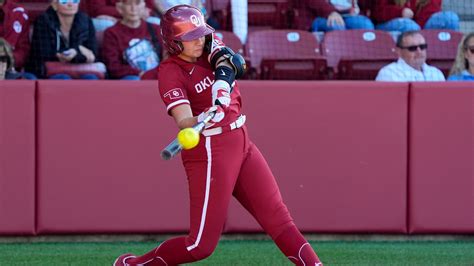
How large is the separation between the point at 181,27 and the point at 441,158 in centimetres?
333

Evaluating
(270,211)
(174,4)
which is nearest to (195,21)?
(270,211)

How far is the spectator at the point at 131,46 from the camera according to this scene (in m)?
8.41

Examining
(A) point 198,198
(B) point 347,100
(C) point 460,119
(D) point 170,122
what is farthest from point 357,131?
(A) point 198,198

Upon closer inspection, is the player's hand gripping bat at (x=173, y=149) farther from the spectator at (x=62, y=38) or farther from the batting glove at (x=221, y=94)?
the spectator at (x=62, y=38)

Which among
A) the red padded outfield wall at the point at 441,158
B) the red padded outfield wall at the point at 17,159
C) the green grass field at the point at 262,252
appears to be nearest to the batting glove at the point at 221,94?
the green grass field at the point at 262,252

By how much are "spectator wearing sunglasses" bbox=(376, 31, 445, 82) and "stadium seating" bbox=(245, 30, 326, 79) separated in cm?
72

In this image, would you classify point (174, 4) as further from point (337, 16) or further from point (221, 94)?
point (221, 94)

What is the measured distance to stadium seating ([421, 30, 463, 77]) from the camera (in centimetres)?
928

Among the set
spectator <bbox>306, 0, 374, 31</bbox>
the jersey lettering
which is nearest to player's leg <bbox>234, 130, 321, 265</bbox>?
the jersey lettering

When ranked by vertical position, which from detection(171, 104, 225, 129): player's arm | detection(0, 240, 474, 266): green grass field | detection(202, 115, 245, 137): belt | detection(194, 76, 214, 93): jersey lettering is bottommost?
detection(0, 240, 474, 266): green grass field

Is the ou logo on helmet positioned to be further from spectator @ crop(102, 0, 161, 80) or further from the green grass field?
spectator @ crop(102, 0, 161, 80)

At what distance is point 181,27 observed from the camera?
485 centimetres

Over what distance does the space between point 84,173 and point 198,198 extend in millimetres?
2534

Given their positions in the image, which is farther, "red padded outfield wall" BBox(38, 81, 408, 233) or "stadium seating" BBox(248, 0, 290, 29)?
"stadium seating" BBox(248, 0, 290, 29)
